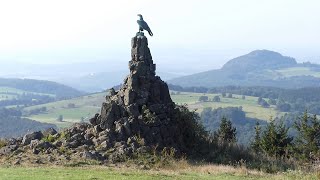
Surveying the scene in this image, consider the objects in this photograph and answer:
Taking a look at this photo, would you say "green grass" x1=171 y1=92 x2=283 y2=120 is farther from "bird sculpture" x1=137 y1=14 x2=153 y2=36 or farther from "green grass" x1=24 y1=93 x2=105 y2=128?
"bird sculpture" x1=137 y1=14 x2=153 y2=36

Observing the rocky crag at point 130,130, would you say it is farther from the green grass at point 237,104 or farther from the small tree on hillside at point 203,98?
the small tree on hillside at point 203,98

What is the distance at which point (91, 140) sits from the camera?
27234 mm

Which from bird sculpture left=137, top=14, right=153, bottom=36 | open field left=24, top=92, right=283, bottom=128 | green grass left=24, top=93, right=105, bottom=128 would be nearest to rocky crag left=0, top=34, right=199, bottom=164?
bird sculpture left=137, top=14, right=153, bottom=36

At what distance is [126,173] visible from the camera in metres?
20.3

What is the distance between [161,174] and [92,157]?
17.5 ft

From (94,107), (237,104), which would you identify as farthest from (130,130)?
(237,104)

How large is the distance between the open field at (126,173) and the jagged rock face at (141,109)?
4446 millimetres

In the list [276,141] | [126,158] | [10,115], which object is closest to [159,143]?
[126,158]

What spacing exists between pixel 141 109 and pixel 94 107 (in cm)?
13457

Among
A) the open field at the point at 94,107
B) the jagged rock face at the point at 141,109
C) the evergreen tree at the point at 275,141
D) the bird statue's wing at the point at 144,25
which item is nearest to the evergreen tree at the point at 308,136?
the evergreen tree at the point at 275,141

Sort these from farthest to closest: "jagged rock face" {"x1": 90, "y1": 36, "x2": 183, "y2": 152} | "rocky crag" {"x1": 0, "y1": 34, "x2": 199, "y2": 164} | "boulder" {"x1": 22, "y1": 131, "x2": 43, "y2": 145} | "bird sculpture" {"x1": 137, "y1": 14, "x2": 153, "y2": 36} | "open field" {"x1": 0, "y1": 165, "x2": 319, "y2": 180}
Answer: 1. "bird sculpture" {"x1": 137, "y1": 14, "x2": 153, "y2": 36}
2. "boulder" {"x1": 22, "y1": 131, "x2": 43, "y2": 145}
3. "jagged rock face" {"x1": 90, "y1": 36, "x2": 183, "y2": 152}
4. "rocky crag" {"x1": 0, "y1": 34, "x2": 199, "y2": 164}
5. "open field" {"x1": 0, "y1": 165, "x2": 319, "y2": 180}

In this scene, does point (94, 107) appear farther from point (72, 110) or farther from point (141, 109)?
point (141, 109)

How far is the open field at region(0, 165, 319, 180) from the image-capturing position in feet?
61.4

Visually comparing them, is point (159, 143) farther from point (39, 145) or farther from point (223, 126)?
point (223, 126)
